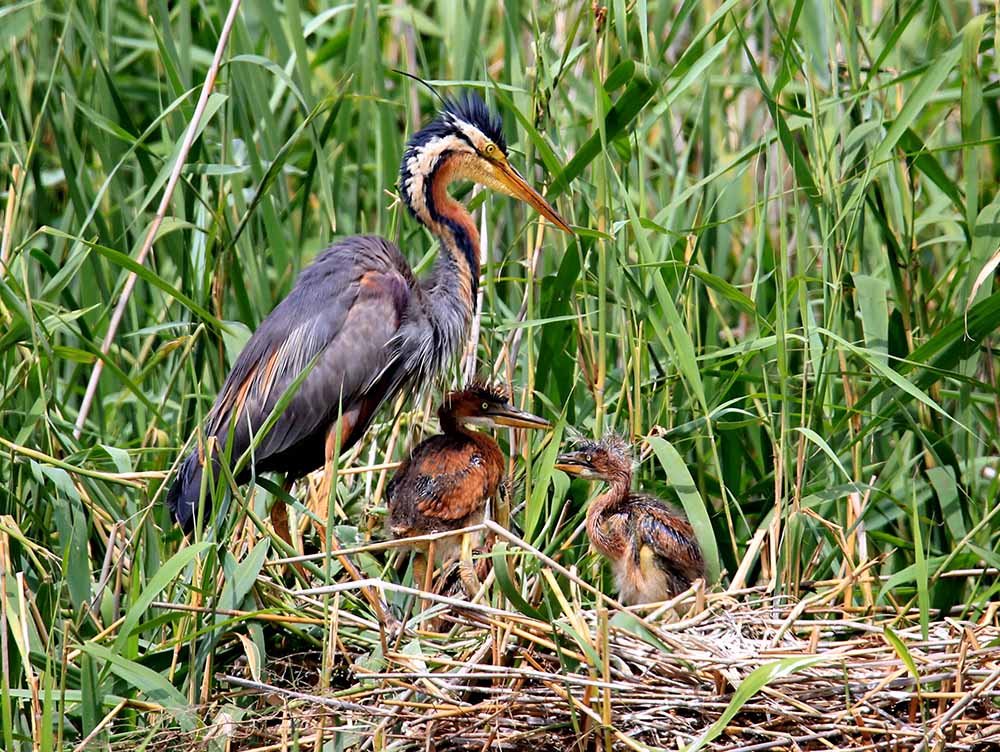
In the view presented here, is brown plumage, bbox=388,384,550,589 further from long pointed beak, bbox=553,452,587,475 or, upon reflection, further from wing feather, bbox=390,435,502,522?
long pointed beak, bbox=553,452,587,475

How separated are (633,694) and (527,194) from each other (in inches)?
71.4

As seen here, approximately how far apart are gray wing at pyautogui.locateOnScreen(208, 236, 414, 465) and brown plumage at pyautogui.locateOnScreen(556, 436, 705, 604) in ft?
2.83

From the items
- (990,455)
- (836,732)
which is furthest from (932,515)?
(836,732)

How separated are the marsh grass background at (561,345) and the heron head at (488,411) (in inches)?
4.3

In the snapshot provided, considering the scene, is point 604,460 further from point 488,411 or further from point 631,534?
point 488,411

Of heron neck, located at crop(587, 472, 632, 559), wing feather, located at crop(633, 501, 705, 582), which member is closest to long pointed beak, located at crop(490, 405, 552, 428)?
heron neck, located at crop(587, 472, 632, 559)

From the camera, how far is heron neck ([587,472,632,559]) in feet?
13.0

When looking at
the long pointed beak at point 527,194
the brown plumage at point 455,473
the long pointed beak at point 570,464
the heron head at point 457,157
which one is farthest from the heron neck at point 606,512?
the heron head at point 457,157

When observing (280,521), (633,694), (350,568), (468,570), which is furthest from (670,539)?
(280,521)

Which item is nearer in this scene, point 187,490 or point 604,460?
point 604,460

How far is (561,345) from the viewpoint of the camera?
4480 mm

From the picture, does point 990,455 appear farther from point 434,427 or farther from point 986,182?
point 434,427

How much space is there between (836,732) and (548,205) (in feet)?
6.09

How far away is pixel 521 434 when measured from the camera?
186 inches
